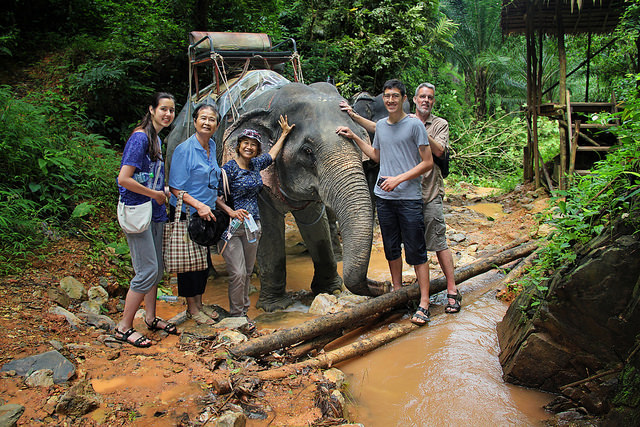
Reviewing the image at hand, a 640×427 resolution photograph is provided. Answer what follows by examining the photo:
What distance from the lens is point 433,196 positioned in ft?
15.3

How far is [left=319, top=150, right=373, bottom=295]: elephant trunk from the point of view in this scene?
4184 mm

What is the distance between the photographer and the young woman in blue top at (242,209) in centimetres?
433

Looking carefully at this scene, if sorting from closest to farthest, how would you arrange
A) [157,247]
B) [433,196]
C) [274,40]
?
1. [157,247]
2. [433,196]
3. [274,40]

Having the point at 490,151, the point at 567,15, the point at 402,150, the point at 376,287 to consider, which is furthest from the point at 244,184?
the point at 490,151

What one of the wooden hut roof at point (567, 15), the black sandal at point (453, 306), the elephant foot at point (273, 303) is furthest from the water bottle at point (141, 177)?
the wooden hut roof at point (567, 15)

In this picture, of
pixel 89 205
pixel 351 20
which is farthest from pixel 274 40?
pixel 89 205

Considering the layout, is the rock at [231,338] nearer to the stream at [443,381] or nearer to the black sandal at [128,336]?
the black sandal at [128,336]

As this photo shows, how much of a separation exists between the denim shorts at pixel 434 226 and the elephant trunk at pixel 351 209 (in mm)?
684

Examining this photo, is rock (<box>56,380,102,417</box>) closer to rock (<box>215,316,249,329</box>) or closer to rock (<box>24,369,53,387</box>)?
rock (<box>24,369,53,387</box>)

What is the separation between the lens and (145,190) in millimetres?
3617

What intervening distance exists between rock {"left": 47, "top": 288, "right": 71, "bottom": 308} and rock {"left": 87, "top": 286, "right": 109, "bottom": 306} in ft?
1.13

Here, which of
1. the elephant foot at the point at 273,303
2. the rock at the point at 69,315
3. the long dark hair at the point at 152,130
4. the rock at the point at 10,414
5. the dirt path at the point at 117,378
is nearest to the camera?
the rock at the point at 10,414

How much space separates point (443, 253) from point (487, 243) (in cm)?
347

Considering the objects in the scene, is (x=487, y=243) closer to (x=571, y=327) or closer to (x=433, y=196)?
(x=433, y=196)
